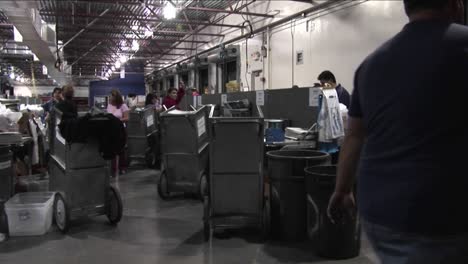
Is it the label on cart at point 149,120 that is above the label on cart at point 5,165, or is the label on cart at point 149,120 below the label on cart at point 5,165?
above

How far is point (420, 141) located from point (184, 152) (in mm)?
3918

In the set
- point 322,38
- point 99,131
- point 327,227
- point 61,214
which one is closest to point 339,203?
point 327,227

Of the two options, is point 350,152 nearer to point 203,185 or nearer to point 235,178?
point 235,178

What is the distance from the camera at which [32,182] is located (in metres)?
5.86

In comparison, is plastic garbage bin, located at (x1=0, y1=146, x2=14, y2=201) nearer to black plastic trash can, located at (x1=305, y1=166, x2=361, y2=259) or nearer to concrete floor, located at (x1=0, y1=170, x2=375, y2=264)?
concrete floor, located at (x1=0, y1=170, x2=375, y2=264)

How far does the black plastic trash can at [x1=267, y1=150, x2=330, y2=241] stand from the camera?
3.24 m

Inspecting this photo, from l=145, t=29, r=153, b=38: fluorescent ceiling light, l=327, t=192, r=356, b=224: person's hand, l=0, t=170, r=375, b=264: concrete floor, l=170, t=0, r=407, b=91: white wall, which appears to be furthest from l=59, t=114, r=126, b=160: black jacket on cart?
l=145, t=29, r=153, b=38: fluorescent ceiling light

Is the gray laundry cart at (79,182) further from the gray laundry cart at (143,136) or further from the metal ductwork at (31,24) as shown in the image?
the metal ductwork at (31,24)

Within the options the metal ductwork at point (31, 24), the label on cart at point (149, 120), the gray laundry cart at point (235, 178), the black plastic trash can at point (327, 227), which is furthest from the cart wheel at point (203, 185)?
the metal ductwork at point (31, 24)

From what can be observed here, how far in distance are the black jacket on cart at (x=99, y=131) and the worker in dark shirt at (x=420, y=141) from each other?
293 centimetres

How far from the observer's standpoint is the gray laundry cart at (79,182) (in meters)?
3.65

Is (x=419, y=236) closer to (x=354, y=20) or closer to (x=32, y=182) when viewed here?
(x=354, y=20)

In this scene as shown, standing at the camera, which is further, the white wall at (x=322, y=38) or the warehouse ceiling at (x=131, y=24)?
the warehouse ceiling at (x=131, y=24)

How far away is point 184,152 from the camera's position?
4.75 meters
